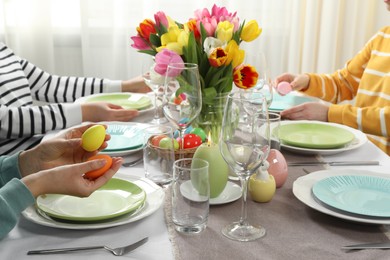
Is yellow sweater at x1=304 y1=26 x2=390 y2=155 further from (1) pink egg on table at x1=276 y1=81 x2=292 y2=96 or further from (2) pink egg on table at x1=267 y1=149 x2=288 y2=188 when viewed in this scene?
(2) pink egg on table at x1=267 y1=149 x2=288 y2=188

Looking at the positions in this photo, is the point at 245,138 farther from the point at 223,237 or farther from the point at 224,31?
the point at 224,31

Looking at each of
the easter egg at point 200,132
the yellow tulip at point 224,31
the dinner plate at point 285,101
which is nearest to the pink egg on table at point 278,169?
the easter egg at point 200,132

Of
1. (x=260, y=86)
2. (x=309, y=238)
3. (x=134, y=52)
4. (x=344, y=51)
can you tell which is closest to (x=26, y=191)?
(x=309, y=238)

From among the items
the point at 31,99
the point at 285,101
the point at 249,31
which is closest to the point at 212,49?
the point at 249,31

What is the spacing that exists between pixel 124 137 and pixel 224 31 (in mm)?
429

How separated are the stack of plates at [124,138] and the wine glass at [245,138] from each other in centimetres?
46

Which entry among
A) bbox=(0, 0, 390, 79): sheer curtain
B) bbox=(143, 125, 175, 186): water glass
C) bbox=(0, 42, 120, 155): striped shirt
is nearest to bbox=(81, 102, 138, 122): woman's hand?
bbox=(0, 42, 120, 155): striped shirt

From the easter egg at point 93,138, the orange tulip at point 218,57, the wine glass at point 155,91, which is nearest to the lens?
the easter egg at point 93,138

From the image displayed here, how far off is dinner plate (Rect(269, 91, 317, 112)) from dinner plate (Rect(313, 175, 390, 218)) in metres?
0.65

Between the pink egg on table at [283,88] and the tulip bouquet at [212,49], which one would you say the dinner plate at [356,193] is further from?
the pink egg on table at [283,88]

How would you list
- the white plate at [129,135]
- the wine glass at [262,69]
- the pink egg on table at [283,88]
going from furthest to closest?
the pink egg on table at [283,88] < the wine glass at [262,69] < the white plate at [129,135]

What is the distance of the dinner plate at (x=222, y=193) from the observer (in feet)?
3.12

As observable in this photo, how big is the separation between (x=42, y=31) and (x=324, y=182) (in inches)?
83.9

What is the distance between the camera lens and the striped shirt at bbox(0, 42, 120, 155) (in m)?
1.69
